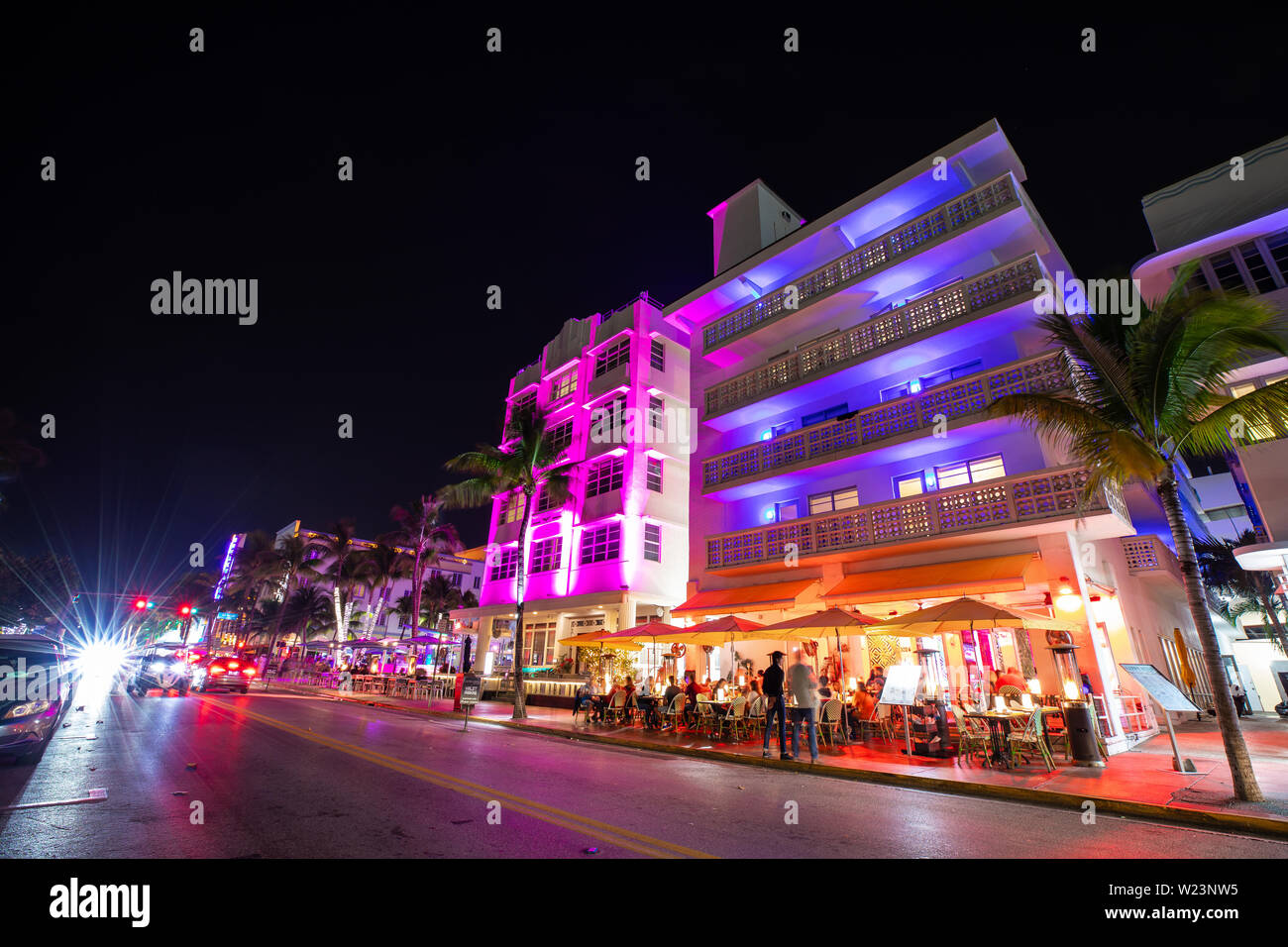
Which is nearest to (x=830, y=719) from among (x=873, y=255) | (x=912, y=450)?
(x=912, y=450)

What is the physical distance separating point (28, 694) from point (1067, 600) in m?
19.9

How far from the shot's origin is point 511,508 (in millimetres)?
33812

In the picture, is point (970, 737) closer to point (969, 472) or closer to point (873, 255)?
point (969, 472)

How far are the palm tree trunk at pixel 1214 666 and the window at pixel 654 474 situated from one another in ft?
70.6

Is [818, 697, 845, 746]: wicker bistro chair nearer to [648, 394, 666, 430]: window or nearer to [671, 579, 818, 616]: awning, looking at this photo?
[671, 579, 818, 616]: awning

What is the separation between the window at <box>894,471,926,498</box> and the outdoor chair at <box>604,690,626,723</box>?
11.1 meters

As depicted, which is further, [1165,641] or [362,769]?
[1165,641]

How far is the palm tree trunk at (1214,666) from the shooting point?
7656mm

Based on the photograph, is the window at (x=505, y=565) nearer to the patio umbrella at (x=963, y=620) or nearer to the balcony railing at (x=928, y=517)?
the balcony railing at (x=928, y=517)

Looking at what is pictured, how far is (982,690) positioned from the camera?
17.0 metres
